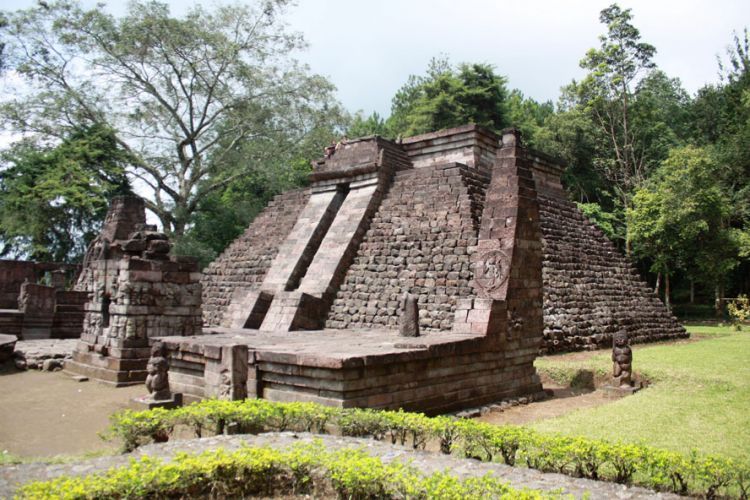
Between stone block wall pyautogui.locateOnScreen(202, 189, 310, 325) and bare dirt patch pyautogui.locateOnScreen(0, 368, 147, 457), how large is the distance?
18.2 ft

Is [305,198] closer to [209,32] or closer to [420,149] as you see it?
[420,149]

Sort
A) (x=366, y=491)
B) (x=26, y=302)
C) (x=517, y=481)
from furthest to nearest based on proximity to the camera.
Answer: (x=26, y=302) < (x=517, y=481) < (x=366, y=491)

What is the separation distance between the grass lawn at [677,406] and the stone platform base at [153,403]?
16.3ft

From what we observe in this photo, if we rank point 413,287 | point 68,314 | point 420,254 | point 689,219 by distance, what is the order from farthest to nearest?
point 689,219, point 68,314, point 420,254, point 413,287

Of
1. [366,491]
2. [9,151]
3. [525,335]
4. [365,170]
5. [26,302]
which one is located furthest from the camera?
[9,151]

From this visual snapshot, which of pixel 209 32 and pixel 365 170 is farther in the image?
pixel 209 32

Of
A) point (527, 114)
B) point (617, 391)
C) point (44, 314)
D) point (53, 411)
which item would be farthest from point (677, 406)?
point (527, 114)

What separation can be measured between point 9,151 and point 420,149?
18.3 m

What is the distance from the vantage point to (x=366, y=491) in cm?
416

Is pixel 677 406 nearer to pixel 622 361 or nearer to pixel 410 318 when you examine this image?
pixel 622 361

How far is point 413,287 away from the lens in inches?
514

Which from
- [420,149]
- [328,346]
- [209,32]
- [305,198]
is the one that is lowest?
[328,346]

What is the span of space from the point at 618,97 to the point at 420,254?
73.8ft

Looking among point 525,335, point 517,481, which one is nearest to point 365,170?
point 525,335
